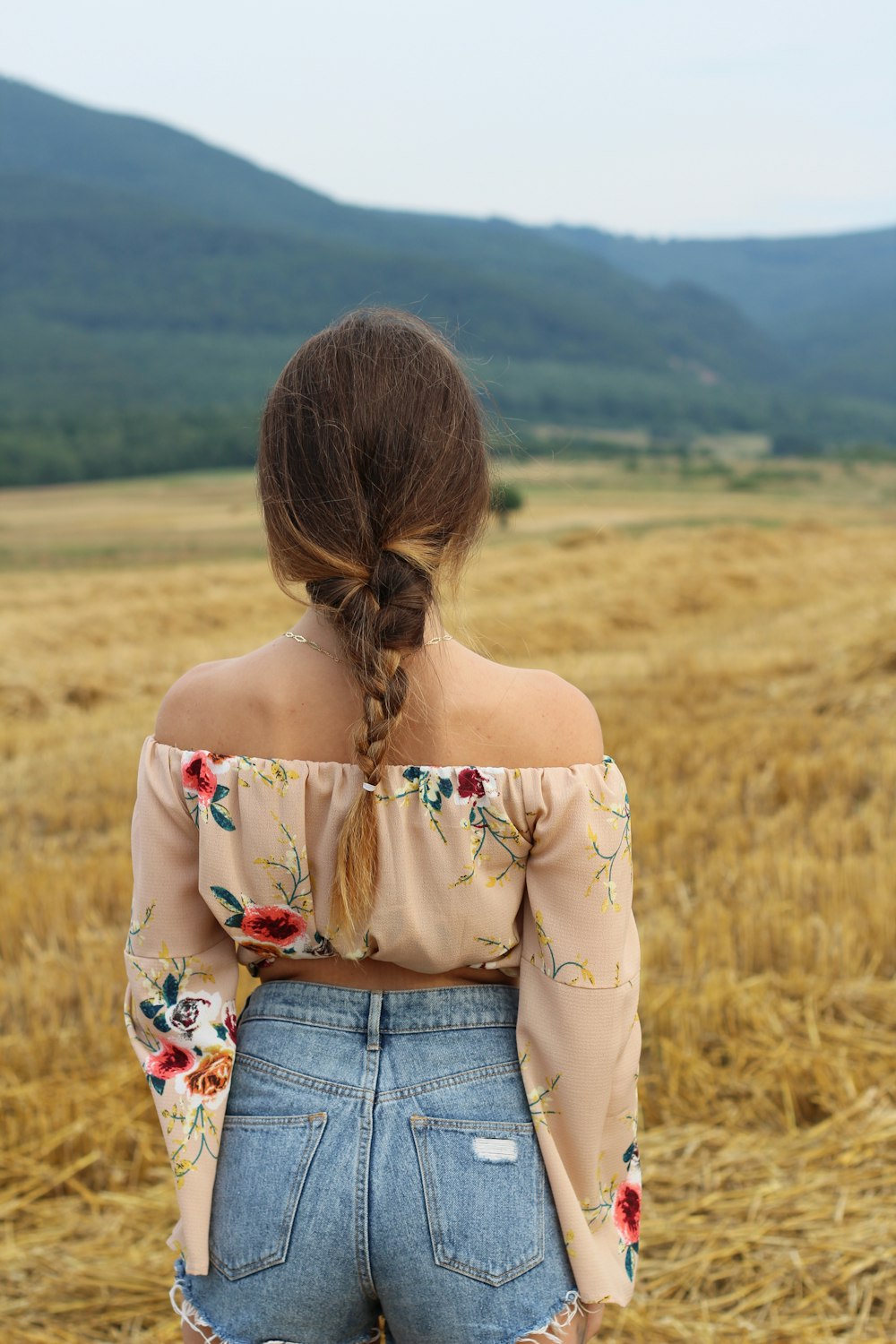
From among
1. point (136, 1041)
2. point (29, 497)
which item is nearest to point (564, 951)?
point (136, 1041)

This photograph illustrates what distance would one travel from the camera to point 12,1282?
2.85m

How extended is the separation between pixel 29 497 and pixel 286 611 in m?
31.9

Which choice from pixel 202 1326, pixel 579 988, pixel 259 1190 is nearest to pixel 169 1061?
pixel 259 1190

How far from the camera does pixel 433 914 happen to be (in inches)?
63.2

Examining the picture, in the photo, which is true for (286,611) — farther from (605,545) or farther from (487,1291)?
(487,1291)

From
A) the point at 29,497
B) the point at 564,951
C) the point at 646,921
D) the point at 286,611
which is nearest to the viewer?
the point at 564,951

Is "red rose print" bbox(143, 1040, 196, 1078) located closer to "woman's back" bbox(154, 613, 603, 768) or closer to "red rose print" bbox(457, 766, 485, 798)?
"woman's back" bbox(154, 613, 603, 768)

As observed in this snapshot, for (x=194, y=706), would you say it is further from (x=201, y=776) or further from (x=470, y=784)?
(x=470, y=784)

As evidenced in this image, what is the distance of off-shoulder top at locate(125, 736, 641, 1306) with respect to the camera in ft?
5.21

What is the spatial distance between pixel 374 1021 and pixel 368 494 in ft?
2.33

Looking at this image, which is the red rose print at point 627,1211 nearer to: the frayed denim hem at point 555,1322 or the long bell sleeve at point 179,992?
the frayed denim hem at point 555,1322

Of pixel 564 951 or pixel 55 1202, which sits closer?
pixel 564 951

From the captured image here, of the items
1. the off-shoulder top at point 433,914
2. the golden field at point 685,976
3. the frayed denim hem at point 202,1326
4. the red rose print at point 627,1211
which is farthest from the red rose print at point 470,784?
the frayed denim hem at point 202,1326

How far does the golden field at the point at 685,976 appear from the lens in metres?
2.76
